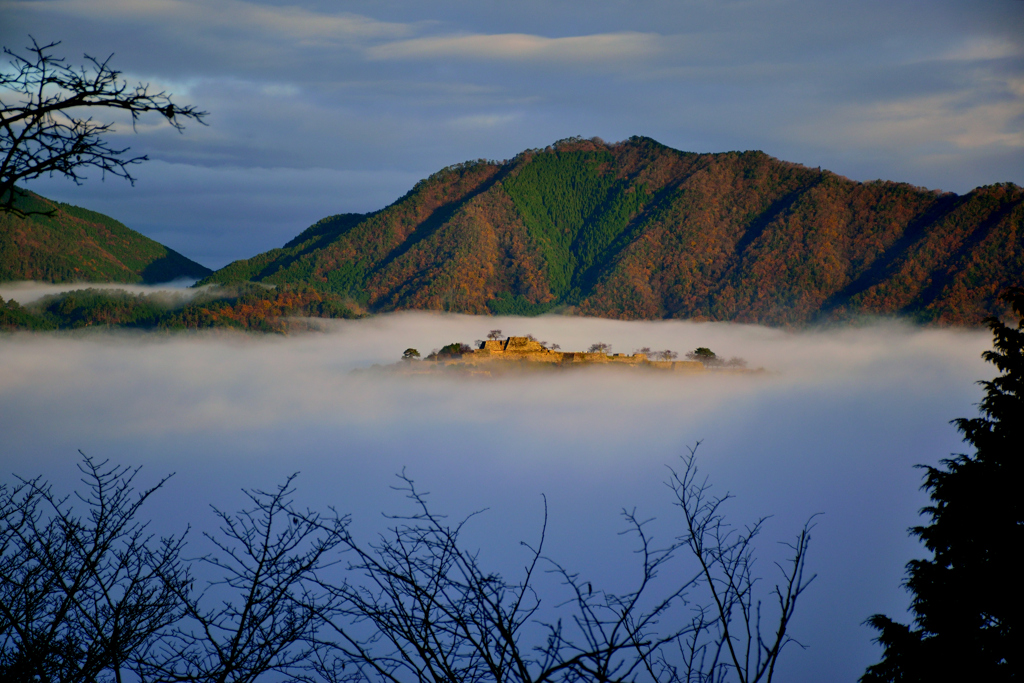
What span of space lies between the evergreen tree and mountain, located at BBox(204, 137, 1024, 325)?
5156 inches

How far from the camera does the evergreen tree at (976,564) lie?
9508mm

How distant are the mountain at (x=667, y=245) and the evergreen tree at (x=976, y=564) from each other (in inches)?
5156

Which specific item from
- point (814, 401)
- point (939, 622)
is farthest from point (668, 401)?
point (939, 622)

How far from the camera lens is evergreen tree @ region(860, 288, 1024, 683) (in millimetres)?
9508

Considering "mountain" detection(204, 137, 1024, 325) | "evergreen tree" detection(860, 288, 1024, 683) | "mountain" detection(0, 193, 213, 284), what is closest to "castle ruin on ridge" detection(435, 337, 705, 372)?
"mountain" detection(204, 137, 1024, 325)

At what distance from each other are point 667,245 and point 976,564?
155478 millimetres

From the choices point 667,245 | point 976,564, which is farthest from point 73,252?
point 976,564

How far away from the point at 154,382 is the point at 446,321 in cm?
8633

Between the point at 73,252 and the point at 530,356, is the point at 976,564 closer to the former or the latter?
the point at 530,356

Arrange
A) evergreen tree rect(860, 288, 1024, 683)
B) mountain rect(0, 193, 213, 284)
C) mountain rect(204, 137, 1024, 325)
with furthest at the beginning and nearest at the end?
1. mountain rect(0, 193, 213, 284)
2. mountain rect(204, 137, 1024, 325)
3. evergreen tree rect(860, 288, 1024, 683)

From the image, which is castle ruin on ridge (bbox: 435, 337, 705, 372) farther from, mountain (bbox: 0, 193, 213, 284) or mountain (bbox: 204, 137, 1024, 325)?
mountain (bbox: 0, 193, 213, 284)

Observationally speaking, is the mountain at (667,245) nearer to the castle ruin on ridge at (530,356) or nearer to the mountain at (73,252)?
the mountain at (73,252)

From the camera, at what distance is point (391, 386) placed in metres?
149

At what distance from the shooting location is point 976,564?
1041cm
